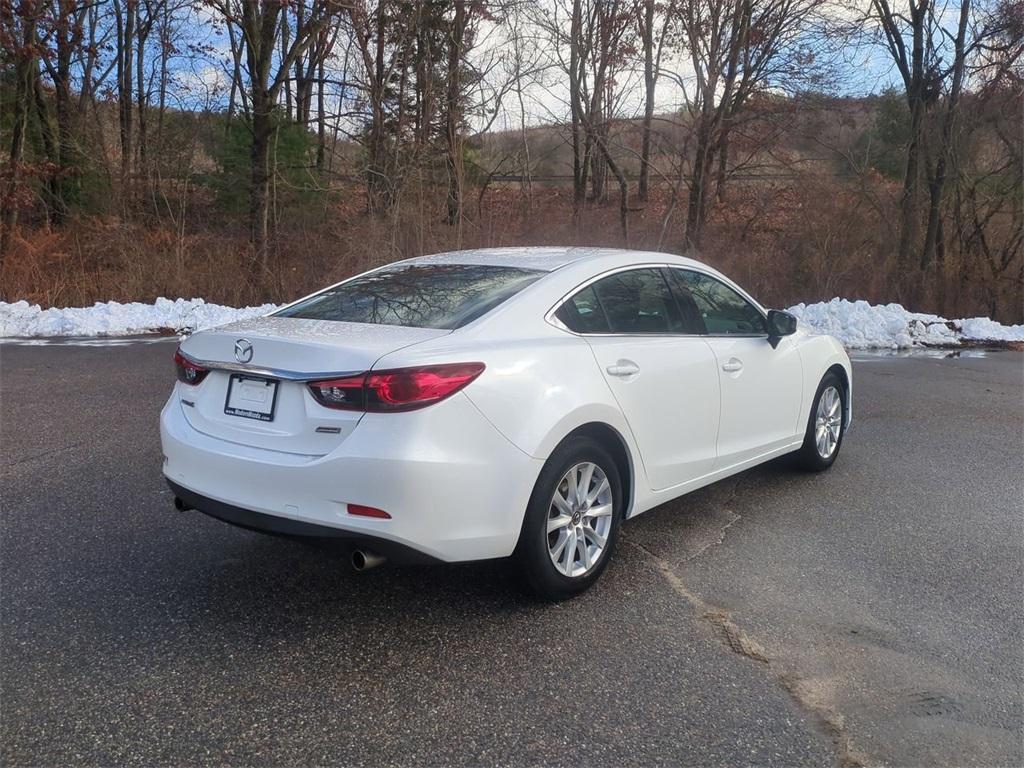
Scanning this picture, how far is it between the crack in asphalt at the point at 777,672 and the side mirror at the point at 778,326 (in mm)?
1585

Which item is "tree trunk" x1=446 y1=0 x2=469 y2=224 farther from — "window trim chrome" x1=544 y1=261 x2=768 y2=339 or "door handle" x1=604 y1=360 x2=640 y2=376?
"door handle" x1=604 y1=360 x2=640 y2=376

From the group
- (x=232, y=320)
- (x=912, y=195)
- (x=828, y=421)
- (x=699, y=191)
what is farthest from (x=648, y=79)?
(x=828, y=421)

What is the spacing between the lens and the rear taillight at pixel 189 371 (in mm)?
4035

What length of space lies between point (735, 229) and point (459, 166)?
6.60 meters

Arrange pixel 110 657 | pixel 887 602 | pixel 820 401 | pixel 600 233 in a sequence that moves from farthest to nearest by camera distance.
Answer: pixel 600 233 < pixel 820 401 < pixel 887 602 < pixel 110 657

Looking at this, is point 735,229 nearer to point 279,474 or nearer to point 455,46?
point 455,46

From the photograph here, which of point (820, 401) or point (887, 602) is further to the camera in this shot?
point (820, 401)

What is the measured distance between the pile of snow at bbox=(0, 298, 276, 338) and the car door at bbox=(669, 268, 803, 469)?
9.22 m

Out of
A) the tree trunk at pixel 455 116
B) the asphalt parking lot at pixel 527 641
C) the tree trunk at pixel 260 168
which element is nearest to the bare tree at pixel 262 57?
the tree trunk at pixel 260 168

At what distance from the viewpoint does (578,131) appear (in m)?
25.5

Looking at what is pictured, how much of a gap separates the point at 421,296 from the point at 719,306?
1995 mm

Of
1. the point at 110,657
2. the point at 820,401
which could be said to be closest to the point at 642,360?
the point at 820,401

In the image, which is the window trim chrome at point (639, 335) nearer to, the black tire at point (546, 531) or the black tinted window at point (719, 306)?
the black tinted window at point (719, 306)

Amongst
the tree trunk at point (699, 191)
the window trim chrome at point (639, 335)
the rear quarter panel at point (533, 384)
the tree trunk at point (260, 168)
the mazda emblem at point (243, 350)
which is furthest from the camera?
the tree trunk at point (260, 168)
